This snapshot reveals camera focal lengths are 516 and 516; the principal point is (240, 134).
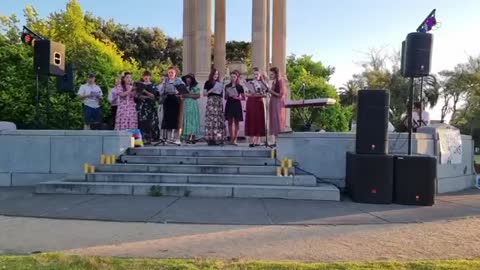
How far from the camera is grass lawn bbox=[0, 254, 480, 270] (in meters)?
4.89

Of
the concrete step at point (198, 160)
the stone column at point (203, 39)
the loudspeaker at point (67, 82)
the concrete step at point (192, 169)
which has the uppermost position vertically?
the stone column at point (203, 39)

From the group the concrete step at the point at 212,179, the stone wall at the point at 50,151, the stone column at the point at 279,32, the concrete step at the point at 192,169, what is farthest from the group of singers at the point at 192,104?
the stone column at the point at 279,32

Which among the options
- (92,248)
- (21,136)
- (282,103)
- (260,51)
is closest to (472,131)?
(260,51)

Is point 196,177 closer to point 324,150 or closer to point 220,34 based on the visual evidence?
point 324,150

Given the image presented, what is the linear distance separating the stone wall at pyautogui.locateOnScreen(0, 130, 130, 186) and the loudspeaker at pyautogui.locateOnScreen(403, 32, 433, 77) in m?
6.46

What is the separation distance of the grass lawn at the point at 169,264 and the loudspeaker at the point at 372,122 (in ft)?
15.8

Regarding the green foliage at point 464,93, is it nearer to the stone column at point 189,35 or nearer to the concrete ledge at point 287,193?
the stone column at point 189,35

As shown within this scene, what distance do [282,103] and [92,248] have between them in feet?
25.1

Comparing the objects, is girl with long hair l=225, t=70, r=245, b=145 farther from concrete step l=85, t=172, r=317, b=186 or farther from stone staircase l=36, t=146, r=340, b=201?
concrete step l=85, t=172, r=317, b=186

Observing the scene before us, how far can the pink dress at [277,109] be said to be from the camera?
12.5 metres

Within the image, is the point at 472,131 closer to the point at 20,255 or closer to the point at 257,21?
the point at 257,21

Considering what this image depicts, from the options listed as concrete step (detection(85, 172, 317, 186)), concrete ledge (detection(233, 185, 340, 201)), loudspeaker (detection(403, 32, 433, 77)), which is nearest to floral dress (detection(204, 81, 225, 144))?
concrete step (detection(85, 172, 317, 186))

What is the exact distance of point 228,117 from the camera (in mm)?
12578

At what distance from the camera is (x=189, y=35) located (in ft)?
67.6
